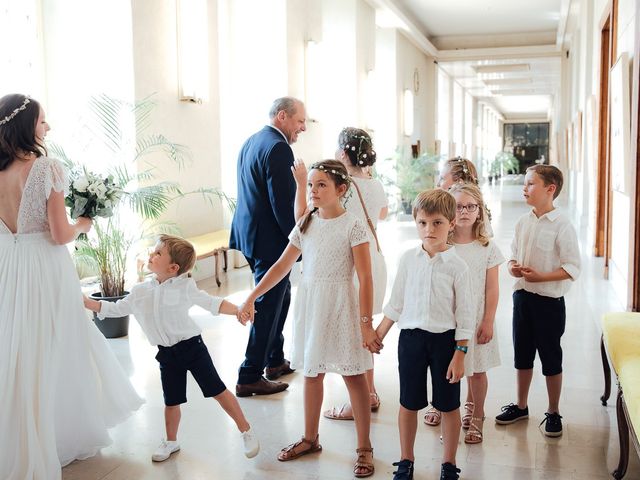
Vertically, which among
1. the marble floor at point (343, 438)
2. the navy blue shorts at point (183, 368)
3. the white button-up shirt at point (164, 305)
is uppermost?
the white button-up shirt at point (164, 305)

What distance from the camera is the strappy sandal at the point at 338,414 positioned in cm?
395

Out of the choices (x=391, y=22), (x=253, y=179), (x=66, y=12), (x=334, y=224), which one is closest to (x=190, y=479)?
(x=334, y=224)

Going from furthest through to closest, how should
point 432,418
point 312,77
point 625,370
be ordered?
point 312,77 < point 432,418 < point 625,370

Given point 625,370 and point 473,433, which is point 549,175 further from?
point 473,433

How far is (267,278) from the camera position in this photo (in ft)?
11.5

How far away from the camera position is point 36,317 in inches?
127

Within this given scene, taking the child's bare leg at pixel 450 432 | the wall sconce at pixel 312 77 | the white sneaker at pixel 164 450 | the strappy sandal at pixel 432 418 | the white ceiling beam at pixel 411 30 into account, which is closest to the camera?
the child's bare leg at pixel 450 432

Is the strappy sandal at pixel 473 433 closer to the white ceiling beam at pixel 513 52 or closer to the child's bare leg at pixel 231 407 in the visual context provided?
the child's bare leg at pixel 231 407

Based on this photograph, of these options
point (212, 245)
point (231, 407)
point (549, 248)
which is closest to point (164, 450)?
point (231, 407)

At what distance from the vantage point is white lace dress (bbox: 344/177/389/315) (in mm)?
3871

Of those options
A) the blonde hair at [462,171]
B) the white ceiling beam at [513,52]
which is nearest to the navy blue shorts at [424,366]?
the blonde hair at [462,171]

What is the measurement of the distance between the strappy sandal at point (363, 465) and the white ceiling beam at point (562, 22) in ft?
46.8

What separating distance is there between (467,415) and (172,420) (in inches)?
59.0

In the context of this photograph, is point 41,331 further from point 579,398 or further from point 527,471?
point 579,398
